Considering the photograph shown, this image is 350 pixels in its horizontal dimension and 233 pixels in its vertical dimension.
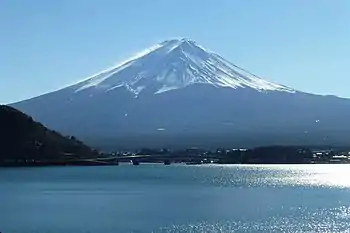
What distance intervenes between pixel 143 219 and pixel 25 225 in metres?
5.02

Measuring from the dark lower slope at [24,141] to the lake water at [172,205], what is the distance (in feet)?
58.0

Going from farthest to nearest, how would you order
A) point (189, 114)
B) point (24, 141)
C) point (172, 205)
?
point (189, 114)
point (24, 141)
point (172, 205)

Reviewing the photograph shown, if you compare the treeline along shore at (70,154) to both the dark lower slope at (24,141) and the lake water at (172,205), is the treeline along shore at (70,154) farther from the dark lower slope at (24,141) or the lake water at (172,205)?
the lake water at (172,205)

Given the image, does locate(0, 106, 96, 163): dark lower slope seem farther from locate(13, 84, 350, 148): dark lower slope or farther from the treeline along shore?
locate(13, 84, 350, 148): dark lower slope

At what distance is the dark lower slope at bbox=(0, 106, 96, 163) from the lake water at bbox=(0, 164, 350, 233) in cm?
1768

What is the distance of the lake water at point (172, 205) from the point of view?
3262 cm

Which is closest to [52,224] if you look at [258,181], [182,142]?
[258,181]

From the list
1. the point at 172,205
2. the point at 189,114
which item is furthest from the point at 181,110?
Answer: the point at 172,205

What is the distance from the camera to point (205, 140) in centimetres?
14525

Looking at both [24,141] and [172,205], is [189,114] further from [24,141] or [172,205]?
[172,205]

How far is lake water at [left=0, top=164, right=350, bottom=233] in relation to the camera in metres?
32.6

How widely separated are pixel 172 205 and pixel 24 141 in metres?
45.9

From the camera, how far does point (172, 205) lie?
43156 mm

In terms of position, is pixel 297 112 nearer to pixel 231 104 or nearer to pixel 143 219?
pixel 231 104
